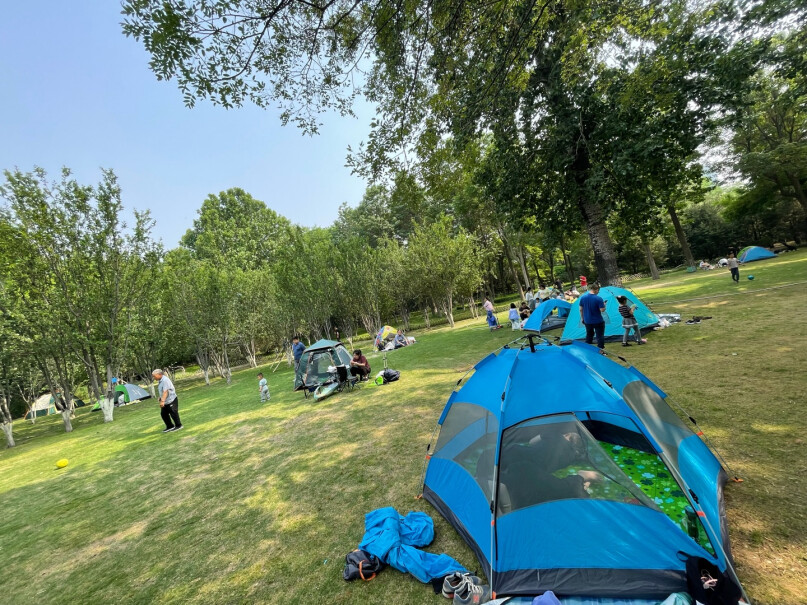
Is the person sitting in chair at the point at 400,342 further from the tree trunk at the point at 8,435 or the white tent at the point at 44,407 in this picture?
the white tent at the point at 44,407

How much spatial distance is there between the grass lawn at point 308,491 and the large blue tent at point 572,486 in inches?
15.6

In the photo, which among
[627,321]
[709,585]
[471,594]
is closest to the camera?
[709,585]

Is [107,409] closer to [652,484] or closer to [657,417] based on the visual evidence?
[652,484]

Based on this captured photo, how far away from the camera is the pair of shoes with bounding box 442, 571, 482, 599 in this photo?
2.74m

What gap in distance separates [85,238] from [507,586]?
69.0ft

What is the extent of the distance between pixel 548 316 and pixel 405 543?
11932 mm

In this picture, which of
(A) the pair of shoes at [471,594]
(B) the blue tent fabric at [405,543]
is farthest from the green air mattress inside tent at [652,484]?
(B) the blue tent fabric at [405,543]

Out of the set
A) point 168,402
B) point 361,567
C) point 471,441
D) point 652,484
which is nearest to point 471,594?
point 361,567

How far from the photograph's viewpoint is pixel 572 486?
303 cm

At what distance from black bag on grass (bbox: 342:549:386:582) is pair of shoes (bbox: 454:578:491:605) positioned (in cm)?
88

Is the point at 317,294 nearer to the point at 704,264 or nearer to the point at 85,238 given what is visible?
the point at 85,238

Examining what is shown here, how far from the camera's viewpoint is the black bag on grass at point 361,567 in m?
3.16

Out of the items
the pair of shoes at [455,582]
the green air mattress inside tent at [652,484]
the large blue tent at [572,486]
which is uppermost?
the large blue tent at [572,486]

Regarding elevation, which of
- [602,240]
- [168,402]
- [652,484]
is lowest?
[652,484]
